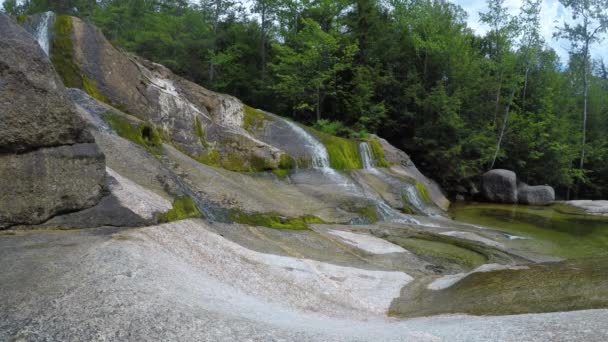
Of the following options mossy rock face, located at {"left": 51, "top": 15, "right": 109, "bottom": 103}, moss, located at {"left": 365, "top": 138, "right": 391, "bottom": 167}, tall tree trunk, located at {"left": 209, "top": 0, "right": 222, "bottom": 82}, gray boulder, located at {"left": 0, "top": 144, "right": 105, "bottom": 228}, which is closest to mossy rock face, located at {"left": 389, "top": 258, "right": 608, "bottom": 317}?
gray boulder, located at {"left": 0, "top": 144, "right": 105, "bottom": 228}

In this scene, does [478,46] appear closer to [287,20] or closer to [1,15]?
[287,20]

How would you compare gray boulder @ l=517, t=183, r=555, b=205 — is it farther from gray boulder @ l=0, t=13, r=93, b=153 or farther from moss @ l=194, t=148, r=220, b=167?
gray boulder @ l=0, t=13, r=93, b=153

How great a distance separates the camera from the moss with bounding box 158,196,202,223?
698 cm

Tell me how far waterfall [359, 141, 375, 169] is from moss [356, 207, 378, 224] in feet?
23.2

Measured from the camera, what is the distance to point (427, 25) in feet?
94.3

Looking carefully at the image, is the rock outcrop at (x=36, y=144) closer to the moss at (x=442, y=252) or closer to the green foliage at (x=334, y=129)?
the moss at (x=442, y=252)

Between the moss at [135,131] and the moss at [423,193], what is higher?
the moss at [135,131]

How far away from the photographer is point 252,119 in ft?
61.9

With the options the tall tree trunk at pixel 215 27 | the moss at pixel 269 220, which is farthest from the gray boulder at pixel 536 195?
the tall tree trunk at pixel 215 27

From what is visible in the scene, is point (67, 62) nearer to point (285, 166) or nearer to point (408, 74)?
point (285, 166)

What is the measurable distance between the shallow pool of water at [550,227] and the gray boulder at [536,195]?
1.38m

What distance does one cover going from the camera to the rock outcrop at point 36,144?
17.2 feet

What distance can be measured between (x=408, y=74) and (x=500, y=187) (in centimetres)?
1024

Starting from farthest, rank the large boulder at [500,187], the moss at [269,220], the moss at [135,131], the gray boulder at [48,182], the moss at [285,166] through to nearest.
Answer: the large boulder at [500,187] → the moss at [285,166] → the moss at [135,131] → the moss at [269,220] → the gray boulder at [48,182]
